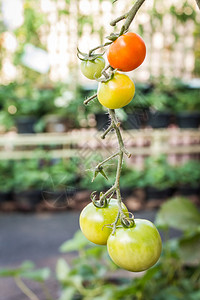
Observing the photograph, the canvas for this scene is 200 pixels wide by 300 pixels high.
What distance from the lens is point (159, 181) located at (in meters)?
3.08

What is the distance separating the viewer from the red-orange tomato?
23 centimetres

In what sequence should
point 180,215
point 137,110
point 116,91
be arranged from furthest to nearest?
point 180,215 < point 137,110 < point 116,91

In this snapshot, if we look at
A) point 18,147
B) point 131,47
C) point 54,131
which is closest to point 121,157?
point 131,47

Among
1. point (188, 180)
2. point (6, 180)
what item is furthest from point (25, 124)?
point (188, 180)

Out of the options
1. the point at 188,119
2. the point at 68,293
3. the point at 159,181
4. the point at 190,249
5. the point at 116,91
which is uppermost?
the point at 116,91

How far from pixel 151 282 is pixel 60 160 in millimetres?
1875

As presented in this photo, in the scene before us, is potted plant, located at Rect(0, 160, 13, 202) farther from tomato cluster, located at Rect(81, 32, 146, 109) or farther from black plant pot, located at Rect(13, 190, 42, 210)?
tomato cluster, located at Rect(81, 32, 146, 109)

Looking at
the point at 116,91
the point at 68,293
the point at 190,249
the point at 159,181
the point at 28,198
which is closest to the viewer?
the point at 116,91

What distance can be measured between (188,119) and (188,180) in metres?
0.56

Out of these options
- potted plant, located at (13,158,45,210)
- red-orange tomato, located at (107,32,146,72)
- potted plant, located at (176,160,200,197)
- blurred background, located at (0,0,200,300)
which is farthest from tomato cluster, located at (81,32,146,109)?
potted plant, located at (176,160,200,197)

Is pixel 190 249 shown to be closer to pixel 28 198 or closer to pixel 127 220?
pixel 127 220

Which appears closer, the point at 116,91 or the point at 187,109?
the point at 116,91

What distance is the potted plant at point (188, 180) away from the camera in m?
3.13

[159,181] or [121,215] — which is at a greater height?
[121,215]
